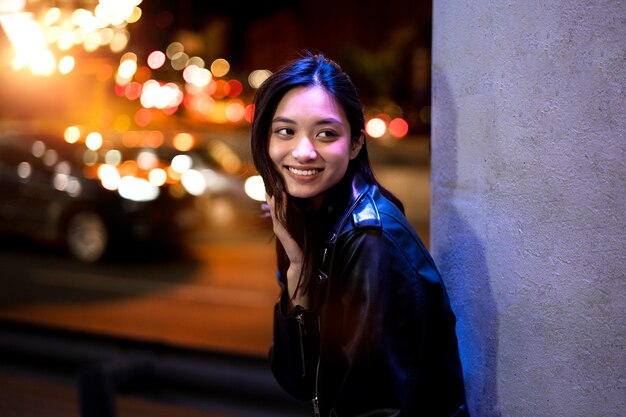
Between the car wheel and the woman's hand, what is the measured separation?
8.80 m

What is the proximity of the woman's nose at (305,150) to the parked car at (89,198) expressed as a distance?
346 inches

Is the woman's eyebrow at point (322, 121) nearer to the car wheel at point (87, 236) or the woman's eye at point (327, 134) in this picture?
the woman's eye at point (327, 134)

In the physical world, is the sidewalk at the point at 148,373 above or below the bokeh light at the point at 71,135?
below

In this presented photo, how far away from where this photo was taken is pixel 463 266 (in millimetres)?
2016

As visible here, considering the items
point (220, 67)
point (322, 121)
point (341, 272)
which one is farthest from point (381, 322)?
point (220, 67)

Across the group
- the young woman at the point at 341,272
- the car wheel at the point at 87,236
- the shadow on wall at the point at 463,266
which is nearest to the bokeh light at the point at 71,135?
the car wheel at the point at 87,236

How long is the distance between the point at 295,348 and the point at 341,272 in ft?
1.32

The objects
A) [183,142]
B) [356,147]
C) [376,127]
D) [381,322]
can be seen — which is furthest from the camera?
[376,127]

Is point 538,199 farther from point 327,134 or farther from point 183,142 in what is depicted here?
point 183,142

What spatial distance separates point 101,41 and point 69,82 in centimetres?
652

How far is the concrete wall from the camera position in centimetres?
164

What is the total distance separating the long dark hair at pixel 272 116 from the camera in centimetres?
186

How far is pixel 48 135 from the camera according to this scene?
440 inches

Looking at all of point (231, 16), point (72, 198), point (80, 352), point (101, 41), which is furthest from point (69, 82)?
point (231, 16)
